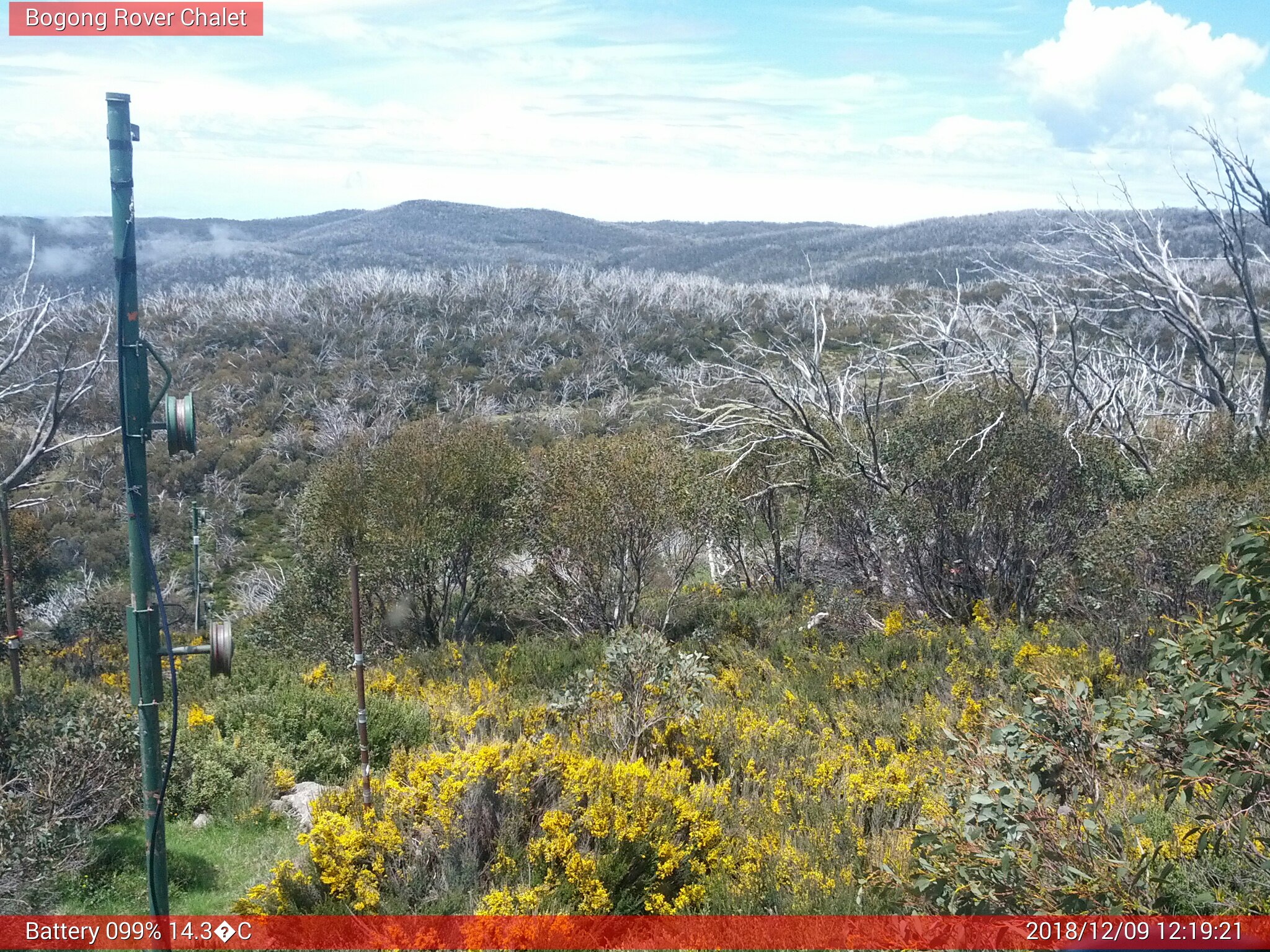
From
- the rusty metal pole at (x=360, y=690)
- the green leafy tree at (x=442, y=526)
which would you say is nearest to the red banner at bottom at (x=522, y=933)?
the rusty metal pole at (x=360, y=690)

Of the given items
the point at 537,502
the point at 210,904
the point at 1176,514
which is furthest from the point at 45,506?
the point at 1176,514

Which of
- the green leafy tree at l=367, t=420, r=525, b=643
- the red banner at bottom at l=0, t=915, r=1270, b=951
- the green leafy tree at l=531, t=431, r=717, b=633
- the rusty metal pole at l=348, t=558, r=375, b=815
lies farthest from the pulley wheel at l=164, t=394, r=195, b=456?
the green leafy tree at l=367, t=420, r=525, b=643

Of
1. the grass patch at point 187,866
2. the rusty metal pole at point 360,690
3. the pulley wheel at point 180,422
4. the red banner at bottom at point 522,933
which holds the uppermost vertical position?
the pulley wheel at point 180,422

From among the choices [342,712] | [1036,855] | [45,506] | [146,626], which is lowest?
[45,506]

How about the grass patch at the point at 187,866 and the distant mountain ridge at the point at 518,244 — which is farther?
the distant mountain ridge at the point at 518,244

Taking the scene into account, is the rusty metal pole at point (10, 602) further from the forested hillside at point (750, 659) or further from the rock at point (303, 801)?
the rock at point (303, 801)

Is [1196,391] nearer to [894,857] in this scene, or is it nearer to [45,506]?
[894,857]
